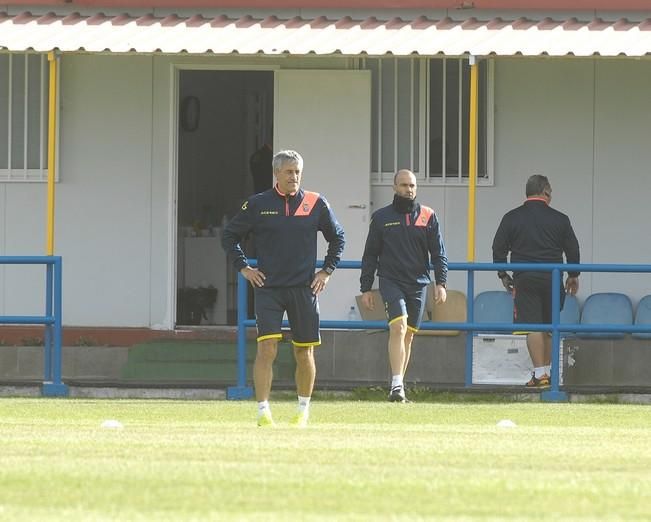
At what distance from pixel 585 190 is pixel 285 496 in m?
9.85

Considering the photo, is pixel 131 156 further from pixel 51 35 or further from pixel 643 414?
pixel 643 414

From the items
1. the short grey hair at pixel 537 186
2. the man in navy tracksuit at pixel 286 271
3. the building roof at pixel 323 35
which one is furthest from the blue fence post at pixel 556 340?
the man in navy tracksuit at pixel 286 271

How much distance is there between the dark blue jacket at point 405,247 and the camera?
14.3m

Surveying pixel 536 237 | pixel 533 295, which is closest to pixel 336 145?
pixel 536 237

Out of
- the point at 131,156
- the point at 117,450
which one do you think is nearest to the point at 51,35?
the point at 131,156

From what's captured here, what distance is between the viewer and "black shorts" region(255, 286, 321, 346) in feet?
39.9

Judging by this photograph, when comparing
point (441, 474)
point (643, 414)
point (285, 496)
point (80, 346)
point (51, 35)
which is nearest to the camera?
point (285, 496)

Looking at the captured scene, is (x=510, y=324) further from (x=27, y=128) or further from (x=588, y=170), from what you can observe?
(x=27, y=128)

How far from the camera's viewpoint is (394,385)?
14.3m

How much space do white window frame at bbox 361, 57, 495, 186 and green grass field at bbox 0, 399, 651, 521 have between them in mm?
4488

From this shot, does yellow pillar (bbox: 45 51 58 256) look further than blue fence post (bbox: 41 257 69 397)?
Yes

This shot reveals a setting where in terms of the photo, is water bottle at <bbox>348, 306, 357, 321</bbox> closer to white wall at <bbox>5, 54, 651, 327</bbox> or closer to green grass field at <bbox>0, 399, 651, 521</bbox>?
white wall at <bbox>5, 54, 651, 327</bbox>

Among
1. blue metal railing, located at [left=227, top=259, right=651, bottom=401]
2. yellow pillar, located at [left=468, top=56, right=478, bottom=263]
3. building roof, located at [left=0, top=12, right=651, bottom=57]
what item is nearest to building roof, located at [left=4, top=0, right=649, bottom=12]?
building roof, located at [left=0, top=12, right=651, bottom=57]

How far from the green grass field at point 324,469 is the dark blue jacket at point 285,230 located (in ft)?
3.33
